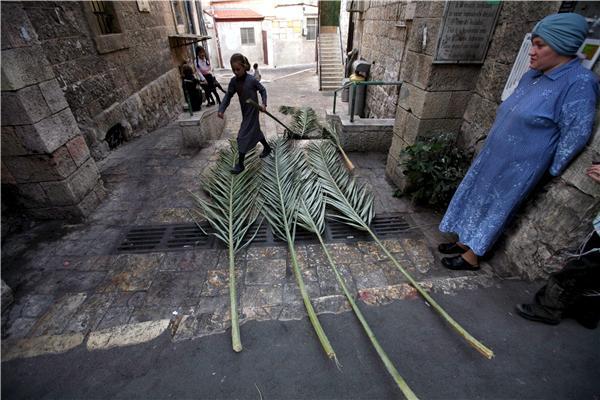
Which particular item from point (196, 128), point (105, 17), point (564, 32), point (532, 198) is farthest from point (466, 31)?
point (105, 17)

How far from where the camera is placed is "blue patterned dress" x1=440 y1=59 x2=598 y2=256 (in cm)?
165

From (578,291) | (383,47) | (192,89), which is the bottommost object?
(578,291)

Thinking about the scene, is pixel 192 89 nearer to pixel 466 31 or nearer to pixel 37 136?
pixel 37 136

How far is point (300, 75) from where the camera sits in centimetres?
1648

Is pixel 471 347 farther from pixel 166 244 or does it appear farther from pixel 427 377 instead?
pixel 166 244

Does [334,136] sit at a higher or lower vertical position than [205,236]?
higher

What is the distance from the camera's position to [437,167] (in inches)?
115

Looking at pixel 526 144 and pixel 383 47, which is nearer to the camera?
pixel 526 144

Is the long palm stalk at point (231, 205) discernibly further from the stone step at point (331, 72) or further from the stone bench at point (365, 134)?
the stone step at point (331, 72)

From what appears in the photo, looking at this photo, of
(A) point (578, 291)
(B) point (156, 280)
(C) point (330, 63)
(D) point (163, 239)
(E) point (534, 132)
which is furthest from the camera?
(C) point (330, 63)

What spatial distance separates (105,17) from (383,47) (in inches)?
243

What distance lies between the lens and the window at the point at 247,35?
20.8 meters

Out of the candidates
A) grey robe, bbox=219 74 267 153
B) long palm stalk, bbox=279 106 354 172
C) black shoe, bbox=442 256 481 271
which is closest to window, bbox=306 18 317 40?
long palm stalk, bbox=279 106 354 172

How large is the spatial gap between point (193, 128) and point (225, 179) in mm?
1913
